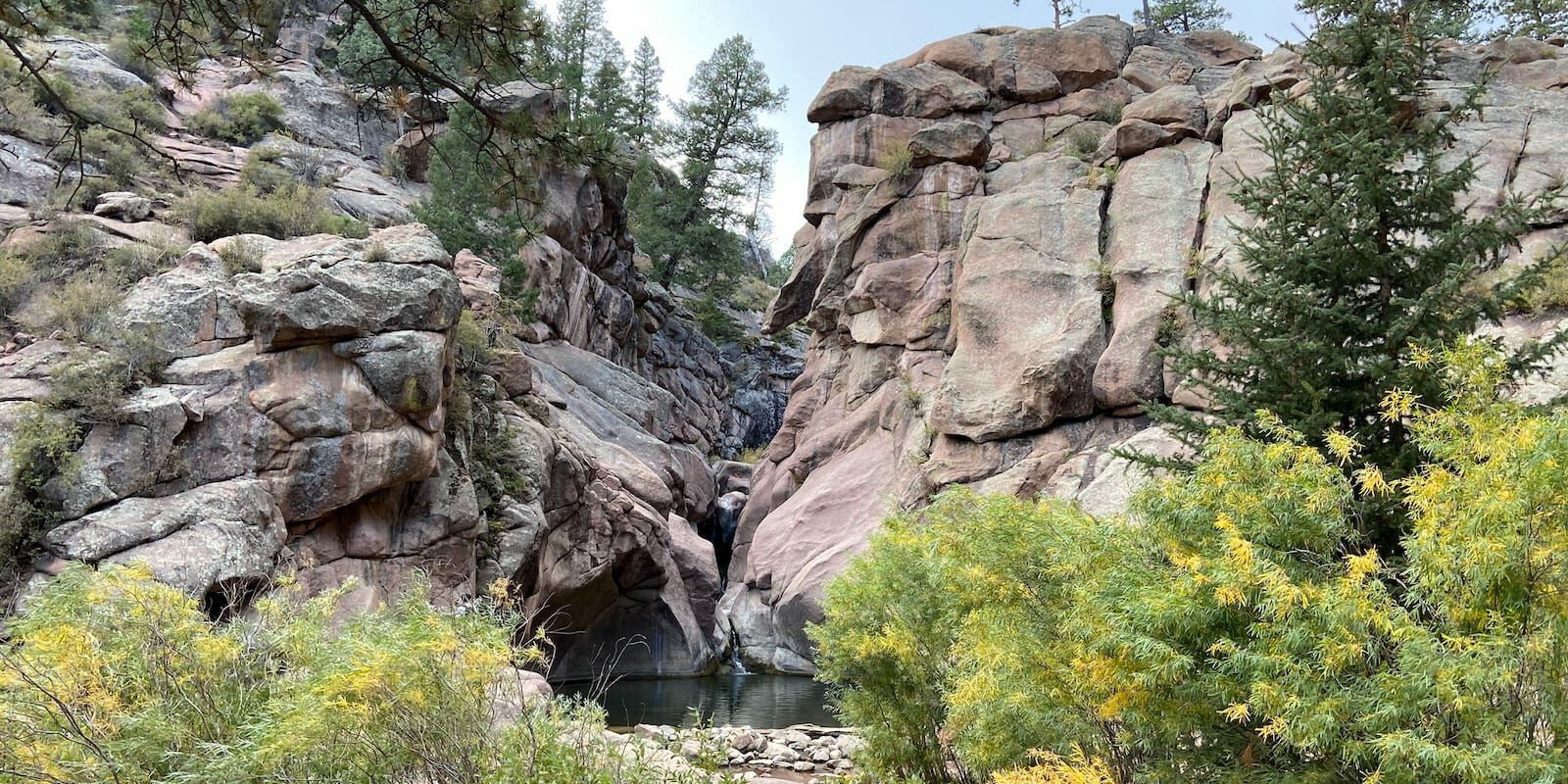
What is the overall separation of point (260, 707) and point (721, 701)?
56.2ft

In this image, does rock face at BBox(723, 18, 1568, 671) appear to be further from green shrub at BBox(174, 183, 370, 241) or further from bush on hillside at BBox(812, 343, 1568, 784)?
green shrub at BBox(174, 183, 370, 241)

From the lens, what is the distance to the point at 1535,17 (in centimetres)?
2689

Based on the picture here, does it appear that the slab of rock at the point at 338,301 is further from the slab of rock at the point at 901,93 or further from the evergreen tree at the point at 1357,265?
the slab of rock at the point at 901,93

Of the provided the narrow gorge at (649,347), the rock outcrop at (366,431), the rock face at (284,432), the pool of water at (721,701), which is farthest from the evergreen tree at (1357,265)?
the rock face at (284,432)

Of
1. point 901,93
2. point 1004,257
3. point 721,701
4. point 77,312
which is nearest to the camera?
point 77,312

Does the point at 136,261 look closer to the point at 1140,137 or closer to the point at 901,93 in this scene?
the point at 901,93

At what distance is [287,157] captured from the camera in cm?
2806

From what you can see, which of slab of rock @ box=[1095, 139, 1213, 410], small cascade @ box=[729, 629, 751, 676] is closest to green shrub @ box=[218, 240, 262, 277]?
small cascade @ box=[729, 629, 751, 676]

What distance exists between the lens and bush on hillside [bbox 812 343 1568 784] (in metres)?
4.00

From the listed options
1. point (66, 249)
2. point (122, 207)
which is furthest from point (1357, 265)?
point (122, 207)

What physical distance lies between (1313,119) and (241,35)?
11.3 meters

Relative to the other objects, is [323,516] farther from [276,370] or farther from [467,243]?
[467,243]

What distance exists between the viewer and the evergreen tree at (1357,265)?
29.7 ft

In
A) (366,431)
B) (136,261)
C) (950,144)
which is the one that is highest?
(950,144)
